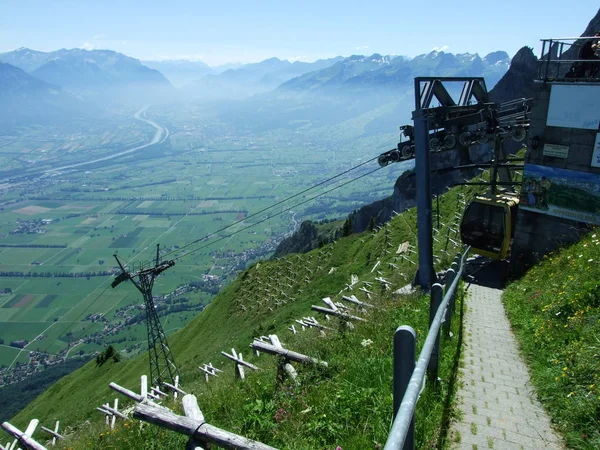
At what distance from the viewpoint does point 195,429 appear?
15.6ft

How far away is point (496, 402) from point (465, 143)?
11952 mm

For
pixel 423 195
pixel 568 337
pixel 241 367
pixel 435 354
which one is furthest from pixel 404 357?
pixel 423 195

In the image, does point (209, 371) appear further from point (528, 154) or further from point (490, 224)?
point (528, 154)

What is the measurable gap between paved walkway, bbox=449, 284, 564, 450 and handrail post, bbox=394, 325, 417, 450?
2.48 metres

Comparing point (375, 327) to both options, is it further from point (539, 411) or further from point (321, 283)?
point (321, 283)

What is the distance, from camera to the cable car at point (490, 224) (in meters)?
16.2

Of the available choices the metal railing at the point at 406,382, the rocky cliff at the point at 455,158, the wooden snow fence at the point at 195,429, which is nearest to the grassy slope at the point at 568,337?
the metal railing at the point at 406,382

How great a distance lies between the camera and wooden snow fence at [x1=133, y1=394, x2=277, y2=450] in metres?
4.37

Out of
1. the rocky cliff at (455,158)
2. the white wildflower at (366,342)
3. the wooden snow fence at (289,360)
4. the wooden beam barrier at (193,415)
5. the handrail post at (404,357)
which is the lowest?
the rocky cliff at (455,158)

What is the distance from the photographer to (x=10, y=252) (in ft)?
613

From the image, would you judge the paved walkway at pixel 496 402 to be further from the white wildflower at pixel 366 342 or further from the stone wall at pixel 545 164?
the stone wall at pixel 545 164

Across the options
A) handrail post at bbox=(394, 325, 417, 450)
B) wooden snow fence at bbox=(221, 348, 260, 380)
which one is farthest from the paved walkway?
wooden snow fence at bbox=(221, 348, 260, 380)

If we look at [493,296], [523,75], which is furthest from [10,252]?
[493,296]

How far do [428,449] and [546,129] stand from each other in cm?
1368
